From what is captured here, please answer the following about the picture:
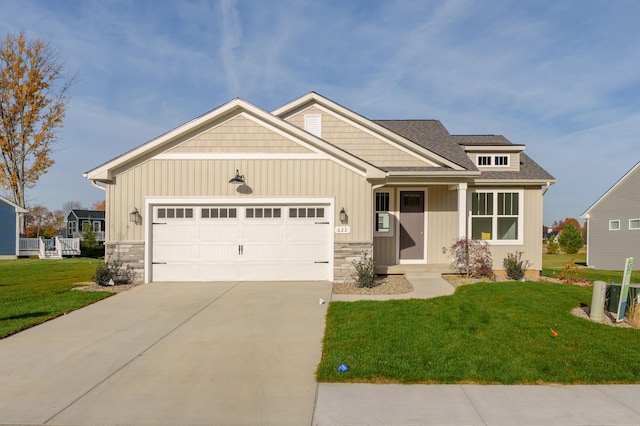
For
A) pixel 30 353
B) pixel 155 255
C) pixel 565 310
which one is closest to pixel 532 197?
pixel 565 310

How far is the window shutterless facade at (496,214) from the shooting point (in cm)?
1427

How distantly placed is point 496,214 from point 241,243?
8.76m

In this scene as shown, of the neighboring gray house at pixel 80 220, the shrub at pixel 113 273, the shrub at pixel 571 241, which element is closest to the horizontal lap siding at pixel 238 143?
the shrub at pixel 113 273

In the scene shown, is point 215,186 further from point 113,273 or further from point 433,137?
point 433,137

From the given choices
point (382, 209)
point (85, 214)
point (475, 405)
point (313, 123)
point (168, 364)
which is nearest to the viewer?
point (475, 405)

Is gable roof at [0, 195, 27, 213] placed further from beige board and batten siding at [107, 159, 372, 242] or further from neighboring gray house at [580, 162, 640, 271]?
neighboring gray house at [580, 162, 640, 271]

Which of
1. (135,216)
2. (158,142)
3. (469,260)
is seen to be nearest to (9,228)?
(135,216)

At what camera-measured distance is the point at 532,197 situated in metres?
14.2

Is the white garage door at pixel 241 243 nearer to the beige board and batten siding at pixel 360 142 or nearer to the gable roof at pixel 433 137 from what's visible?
the beige board and batten siding at pixel 360 142

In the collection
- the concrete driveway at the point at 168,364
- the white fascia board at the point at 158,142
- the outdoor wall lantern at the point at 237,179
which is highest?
the white fascia board at the point at 158,142

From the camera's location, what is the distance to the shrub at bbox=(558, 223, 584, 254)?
36.1 m

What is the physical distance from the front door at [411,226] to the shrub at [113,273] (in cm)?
848

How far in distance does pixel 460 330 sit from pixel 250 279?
664 cm

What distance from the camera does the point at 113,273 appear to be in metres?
11.6
